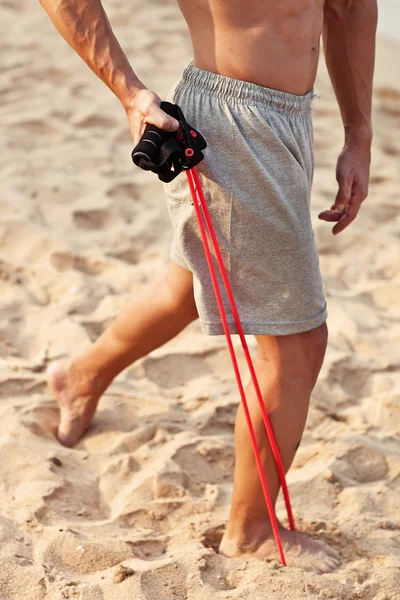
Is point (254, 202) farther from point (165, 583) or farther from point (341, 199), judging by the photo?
point (165, 583)

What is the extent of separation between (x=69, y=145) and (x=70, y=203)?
2.26 ft

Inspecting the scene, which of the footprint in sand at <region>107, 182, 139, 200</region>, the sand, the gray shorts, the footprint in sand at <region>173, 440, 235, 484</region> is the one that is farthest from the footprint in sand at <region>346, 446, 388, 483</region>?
the footprint in sand at <region>107, 182, 139, 200</region>

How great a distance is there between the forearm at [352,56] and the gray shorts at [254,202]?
350mm

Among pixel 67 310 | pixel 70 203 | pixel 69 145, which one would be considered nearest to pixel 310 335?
pixel 67 310

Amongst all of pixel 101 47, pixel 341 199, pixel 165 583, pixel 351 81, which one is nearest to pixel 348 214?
pixel 341 199

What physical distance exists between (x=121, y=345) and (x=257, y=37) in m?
1.09

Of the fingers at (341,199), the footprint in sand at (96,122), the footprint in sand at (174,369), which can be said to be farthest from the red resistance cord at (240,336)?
the footprint in sand at (96,122)

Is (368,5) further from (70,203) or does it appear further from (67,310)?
(70,203)

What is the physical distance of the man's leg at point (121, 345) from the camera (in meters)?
2.44

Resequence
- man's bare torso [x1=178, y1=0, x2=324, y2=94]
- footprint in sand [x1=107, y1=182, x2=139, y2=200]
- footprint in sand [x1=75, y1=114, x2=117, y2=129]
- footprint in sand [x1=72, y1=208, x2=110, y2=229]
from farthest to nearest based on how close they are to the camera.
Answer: footprint in sand [x1=75, y1=114, x2=117, y2=129] → footprint in sand [x1=107, y1=182, x2=139, y2=200] → footprint in sand [x1=72, y1=208, x2=110, y2=229] → man's bare torso [x1=178, y1=0, x2=324, y2=94]

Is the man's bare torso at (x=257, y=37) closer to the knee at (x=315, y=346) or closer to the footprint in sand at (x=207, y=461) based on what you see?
the knee at (x=315, y=346)

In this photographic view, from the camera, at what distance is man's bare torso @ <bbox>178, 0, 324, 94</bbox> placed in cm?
184

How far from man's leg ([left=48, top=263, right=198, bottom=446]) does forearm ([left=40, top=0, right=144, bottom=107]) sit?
681 millimetres

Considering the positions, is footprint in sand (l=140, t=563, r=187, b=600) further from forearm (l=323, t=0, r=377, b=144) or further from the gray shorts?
forearm (l=323, t=0, r=377, b=144)
